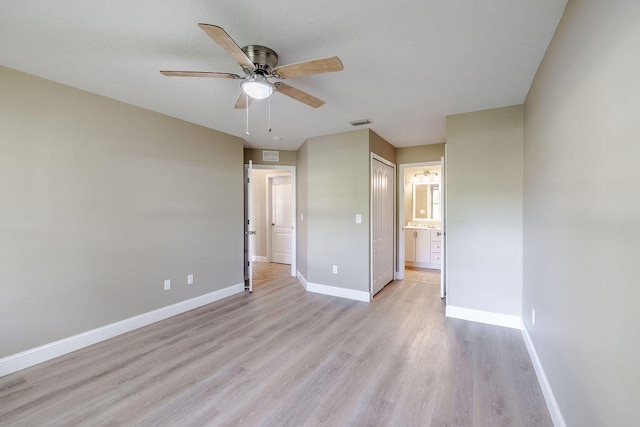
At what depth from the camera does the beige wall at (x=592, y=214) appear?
0.94m

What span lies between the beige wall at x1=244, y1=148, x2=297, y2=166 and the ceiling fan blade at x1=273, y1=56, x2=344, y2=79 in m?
3.31

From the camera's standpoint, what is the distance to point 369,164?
3.94m

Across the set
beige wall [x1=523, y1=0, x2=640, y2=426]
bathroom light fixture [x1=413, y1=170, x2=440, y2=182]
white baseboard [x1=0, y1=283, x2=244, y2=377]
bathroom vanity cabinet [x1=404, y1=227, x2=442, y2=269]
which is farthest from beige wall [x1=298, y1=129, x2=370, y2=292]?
bathroom light fixture [x1=413, y1=170, x2=440, y2=182]

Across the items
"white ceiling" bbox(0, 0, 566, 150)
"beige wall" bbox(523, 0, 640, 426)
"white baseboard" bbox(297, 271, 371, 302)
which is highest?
"white ceiling" bbox(0, 0, 566, 150)

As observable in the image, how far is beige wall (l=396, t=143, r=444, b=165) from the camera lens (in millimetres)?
4798

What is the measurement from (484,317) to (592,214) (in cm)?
239

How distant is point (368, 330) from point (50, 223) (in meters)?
3.30

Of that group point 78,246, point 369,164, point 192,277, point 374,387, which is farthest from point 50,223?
point 369,164

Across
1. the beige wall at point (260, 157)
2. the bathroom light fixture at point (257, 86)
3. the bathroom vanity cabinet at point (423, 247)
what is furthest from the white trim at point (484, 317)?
the beige wall at point (260, 157)

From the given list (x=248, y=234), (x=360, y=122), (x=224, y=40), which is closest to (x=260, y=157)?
(x=248, y=234)

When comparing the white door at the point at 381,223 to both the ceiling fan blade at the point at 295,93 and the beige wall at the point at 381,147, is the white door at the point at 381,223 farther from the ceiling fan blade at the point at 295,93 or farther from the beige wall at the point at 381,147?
the ceiling fan blade at the point at 295,93

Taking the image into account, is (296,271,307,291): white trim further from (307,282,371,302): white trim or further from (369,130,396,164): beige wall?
(369,130,396,164): beige wall

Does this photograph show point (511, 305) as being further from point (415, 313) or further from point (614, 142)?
point (614, 142)

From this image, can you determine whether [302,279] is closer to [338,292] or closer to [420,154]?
[338,292]
